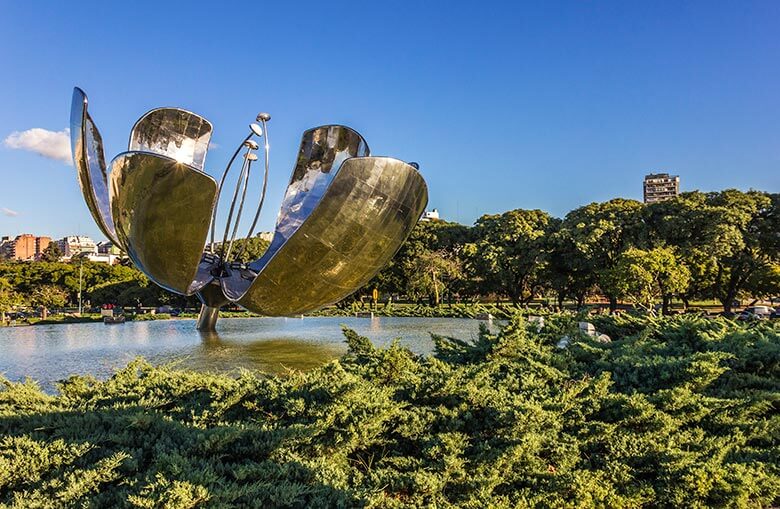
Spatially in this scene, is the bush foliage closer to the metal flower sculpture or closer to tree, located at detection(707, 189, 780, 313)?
the metal flower sculpture

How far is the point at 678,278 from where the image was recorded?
2505cm

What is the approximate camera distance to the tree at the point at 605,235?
28.5 m

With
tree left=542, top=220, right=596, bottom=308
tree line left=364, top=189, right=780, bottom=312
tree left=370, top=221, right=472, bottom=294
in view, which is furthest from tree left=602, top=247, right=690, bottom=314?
tree left=370, top=221, right=472, bottom=294

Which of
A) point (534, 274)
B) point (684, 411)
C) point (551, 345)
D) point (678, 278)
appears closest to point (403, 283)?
point (534, 274)

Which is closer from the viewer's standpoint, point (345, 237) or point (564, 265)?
point (345, 237)

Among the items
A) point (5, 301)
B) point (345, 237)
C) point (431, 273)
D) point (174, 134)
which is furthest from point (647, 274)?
point (5, 301)

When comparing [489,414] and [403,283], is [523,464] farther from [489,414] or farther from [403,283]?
[403,283]

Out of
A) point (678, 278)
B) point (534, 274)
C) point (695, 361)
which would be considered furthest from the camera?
point (534, 274)

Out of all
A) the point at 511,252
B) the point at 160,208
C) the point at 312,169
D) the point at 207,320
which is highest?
the point at 312,169

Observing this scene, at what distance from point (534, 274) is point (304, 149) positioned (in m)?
23.0

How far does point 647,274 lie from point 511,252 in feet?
29.3

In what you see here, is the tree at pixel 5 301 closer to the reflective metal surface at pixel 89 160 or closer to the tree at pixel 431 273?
the reflective metal surface at pixel 89 160

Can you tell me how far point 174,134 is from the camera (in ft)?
34.9

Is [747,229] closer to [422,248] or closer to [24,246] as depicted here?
[422,248]
